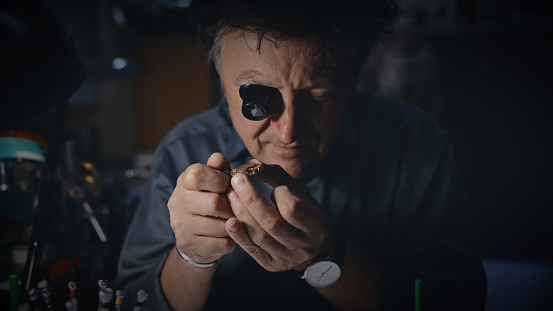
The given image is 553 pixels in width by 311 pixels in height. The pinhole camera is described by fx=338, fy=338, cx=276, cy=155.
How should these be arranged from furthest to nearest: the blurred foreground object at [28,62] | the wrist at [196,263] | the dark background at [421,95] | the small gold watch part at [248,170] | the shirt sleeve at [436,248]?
the dark background at [421,95] → the shirt sleeve at [436,248] → the wrist at [196,263] → the small gold watch part at [248,170] → the blurred foreground object at [28,62]

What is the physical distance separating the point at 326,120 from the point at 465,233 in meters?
0.49

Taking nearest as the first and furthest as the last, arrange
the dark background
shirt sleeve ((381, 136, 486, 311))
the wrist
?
1. the wrist
2. shirt sleeve ((381, 136, 486, 311))
3. the dark background

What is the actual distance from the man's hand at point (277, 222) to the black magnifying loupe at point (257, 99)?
0.43 feet

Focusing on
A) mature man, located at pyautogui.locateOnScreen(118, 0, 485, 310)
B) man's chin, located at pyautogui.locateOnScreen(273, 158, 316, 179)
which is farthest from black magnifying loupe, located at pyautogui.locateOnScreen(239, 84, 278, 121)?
man's chin, located at pyautogui.locateOnScreen(273, 158, 316, 179)

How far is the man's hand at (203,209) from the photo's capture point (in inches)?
20.5

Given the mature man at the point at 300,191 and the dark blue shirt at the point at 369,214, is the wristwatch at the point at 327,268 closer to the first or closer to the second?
the mature man at the point at 300,191

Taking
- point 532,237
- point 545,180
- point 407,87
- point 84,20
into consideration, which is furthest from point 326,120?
point 84,20

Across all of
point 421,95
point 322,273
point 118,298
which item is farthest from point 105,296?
point 421,95

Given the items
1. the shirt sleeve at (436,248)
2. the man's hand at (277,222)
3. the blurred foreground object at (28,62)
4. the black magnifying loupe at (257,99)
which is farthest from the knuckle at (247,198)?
the shirt sleeve at (436,248)

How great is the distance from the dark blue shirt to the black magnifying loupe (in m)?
0.21

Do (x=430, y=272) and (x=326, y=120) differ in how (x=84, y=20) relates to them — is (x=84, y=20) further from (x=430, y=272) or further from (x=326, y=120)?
(x=430, y=272)

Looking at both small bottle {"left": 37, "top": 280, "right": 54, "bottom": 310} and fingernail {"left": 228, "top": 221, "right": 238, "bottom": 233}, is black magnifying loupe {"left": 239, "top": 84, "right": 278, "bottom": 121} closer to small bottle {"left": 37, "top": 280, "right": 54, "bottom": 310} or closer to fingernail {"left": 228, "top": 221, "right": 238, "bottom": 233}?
fingernail {"left": 228, "top": 221, "right": 238, "bottom": 233}

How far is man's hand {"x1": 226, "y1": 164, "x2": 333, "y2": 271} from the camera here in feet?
1.68

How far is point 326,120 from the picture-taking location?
0.75 metres
